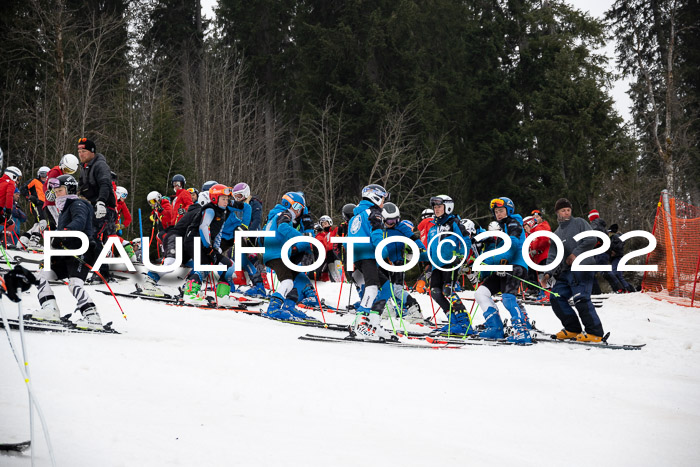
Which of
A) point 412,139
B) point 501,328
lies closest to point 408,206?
point 412,139

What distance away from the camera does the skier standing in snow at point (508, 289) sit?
30.6ft

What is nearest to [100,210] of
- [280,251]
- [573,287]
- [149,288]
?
[280,251]

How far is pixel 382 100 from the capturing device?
3148cm

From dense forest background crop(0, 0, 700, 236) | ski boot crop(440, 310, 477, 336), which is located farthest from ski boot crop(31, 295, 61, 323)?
dense forest background crop(0, 0, 700, 236)

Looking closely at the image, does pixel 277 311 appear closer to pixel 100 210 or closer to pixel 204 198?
pixel 204 198

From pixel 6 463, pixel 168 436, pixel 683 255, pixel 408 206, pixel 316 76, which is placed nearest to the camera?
pixel 6 463

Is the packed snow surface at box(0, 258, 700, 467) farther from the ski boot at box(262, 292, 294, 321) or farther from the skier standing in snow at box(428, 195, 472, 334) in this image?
the skier standing in snow at box(428, 195, 472, 334)

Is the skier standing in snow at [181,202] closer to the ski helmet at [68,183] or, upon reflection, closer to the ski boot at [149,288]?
the ski boot at [149,288]

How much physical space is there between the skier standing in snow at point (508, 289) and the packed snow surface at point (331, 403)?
1099 millimetres

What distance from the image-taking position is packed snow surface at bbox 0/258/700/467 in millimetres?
3744

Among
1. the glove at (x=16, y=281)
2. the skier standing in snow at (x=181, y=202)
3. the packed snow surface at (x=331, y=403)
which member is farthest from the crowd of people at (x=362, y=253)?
the glove at (x=16, y=281)

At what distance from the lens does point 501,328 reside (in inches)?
380

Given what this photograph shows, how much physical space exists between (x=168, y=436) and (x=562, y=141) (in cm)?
3156

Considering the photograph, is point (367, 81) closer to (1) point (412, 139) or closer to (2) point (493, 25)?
(1) point (412, 139)
